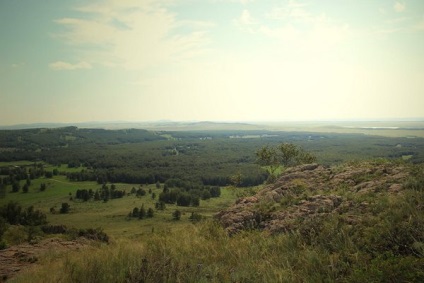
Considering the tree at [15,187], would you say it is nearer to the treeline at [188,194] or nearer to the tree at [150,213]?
the treeline at [188,194]

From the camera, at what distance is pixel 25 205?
364ft

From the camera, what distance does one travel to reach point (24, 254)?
34.2 ft

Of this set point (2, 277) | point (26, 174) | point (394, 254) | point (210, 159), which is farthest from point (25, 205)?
point (394, 254)

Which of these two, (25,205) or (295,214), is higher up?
(295,214)

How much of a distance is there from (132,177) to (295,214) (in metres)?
159

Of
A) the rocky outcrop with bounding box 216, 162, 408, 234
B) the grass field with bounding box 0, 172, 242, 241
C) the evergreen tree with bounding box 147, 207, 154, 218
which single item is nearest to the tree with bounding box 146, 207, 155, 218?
the evergreen tree with bounding box 147, 207, 154, 218

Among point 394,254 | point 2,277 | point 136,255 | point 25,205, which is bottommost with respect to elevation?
point 25,205

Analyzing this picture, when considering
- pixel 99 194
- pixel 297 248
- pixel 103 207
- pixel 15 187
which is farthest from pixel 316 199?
pixel 15 187

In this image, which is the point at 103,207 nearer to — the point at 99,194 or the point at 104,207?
the point at 104,207

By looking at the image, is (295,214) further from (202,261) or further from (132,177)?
(132,177)

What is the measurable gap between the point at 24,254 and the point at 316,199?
11.1 metres

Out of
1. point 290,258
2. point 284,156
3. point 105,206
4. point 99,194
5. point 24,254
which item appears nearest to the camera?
point 290,258

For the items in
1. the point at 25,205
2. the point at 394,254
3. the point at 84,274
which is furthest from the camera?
the point at 25,205

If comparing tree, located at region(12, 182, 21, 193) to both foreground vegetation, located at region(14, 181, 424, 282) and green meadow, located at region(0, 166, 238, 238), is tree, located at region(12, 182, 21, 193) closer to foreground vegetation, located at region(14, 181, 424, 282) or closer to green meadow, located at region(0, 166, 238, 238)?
green meadow, located at region(0, 166, 238, 238)
